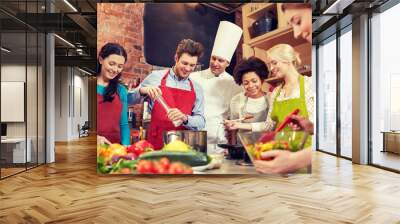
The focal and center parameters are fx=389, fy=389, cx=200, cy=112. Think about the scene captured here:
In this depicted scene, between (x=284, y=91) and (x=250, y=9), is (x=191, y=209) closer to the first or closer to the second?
(x=284, y=91)

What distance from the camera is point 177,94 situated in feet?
21.2

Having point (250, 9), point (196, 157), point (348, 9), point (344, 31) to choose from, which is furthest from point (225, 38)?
point (344, 31)

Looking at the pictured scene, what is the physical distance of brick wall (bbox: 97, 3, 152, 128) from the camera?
21.2ft

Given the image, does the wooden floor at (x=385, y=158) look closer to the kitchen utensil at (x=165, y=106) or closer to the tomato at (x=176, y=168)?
the tomato at (x=176, y=168)

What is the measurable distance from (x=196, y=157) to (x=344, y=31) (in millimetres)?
5275

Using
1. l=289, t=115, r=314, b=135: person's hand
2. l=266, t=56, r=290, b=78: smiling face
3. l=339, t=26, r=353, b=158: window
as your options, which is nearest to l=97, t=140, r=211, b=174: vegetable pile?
l=289, t=115, r=314, b=135: person's hand

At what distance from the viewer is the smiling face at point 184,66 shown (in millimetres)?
6496

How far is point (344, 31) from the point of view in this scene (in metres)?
9.30

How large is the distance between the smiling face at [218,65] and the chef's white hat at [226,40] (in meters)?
0.06

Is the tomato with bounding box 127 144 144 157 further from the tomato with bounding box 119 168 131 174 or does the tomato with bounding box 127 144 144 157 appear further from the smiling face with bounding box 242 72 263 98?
the smiling face with bounding box 242 72 263 98

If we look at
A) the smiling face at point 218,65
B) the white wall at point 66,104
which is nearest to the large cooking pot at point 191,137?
the smiling face at point 218,65

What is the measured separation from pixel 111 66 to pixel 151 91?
78cm

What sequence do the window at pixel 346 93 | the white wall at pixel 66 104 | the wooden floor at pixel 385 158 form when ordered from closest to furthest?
the wooden floor at pixel 385 158, the window at pixel 346 93, the white wall at pixel 66 104

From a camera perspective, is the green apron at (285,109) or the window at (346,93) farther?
the window at (346,93)
